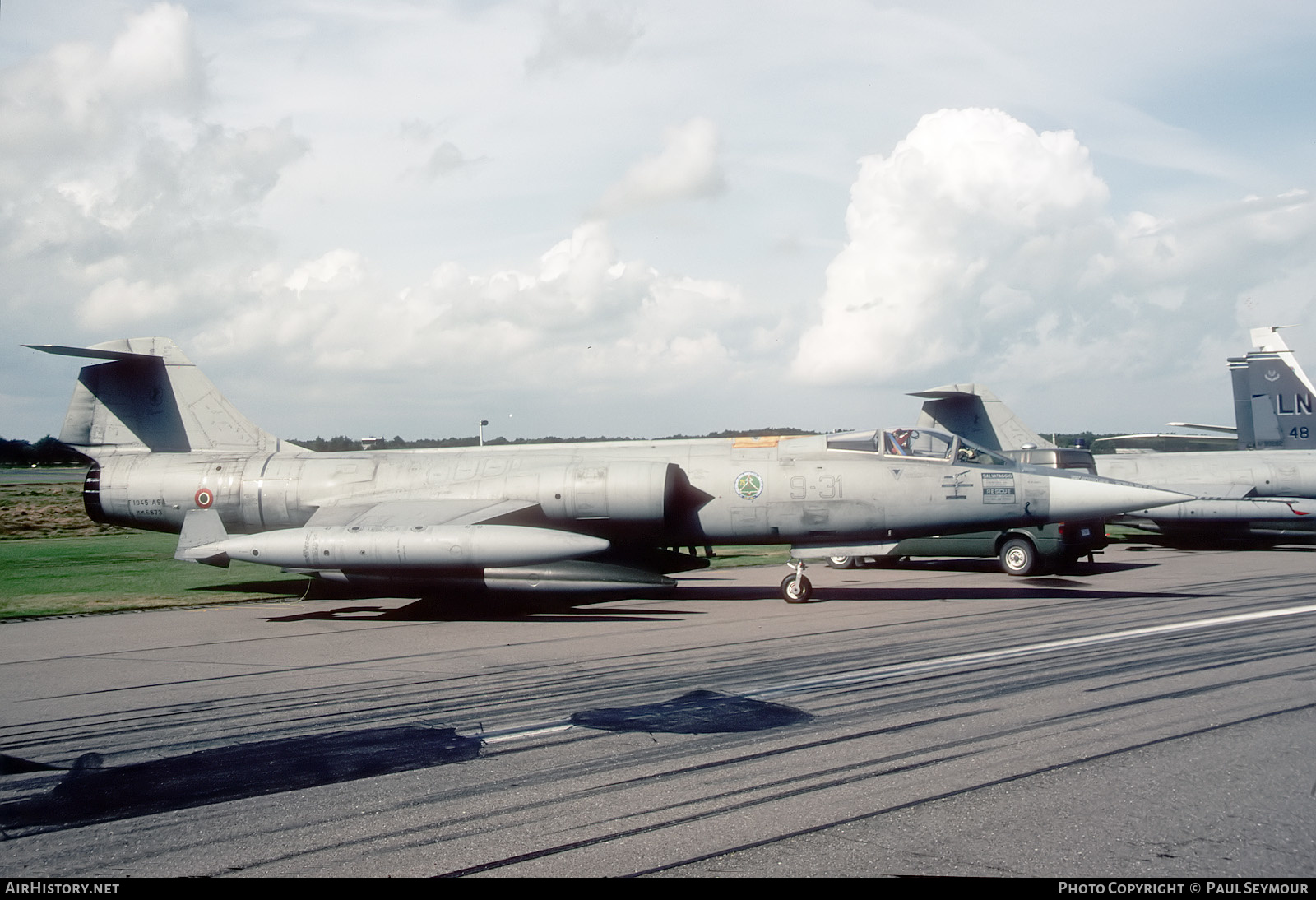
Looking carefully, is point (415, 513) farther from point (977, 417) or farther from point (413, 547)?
point (977, 417)

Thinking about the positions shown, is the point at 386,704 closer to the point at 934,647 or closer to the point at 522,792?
the point at 522,792

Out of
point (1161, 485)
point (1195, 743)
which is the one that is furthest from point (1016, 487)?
point (1161, 485)

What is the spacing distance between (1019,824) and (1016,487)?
32.6ft

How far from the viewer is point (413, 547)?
12992 millimetres

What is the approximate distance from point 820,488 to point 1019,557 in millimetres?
6345

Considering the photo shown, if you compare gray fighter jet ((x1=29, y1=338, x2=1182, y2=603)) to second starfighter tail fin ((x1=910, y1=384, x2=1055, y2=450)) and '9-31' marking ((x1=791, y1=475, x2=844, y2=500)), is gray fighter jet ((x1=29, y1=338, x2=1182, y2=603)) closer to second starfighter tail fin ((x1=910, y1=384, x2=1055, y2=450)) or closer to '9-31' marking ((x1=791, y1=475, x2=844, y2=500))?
'9-31' marking ((x1=791, y1=475, x2=844, y2=500))

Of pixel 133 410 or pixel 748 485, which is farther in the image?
pixel 133 410

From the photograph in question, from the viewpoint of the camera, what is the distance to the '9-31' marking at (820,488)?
1444 cm

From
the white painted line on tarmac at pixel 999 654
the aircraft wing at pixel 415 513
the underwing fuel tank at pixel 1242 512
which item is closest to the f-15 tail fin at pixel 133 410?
the aircraft wing at pixel 415 513

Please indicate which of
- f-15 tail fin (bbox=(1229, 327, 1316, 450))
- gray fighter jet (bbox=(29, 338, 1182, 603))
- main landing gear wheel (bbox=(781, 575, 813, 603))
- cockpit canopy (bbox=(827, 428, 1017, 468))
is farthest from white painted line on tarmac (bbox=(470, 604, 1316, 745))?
f-15 tail fin (bbox=(1229, 327, 1316, 450))

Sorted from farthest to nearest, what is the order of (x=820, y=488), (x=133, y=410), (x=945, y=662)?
(x=133, y=410) → (x=820, y=488) → (x=945, y=662)

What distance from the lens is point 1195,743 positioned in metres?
6.11

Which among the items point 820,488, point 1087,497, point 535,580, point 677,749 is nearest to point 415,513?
point 535,580

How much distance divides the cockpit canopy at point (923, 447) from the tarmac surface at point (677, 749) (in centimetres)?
317
